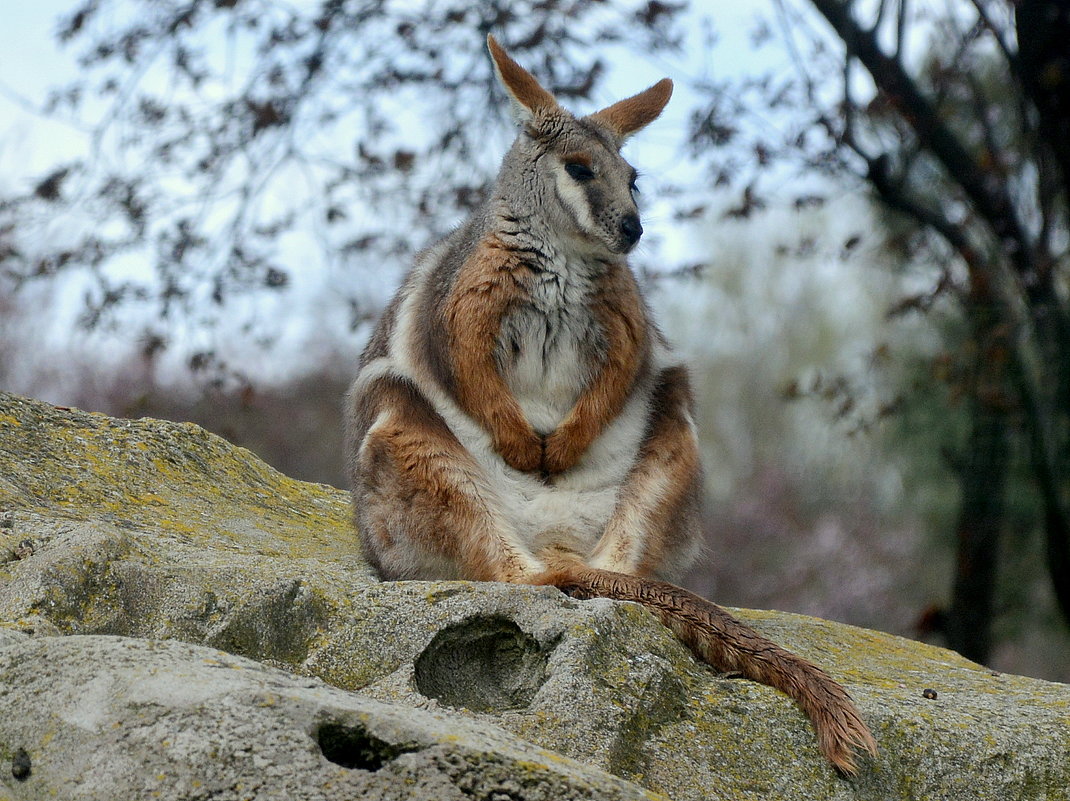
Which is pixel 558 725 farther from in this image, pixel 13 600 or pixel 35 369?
pixel 35 369

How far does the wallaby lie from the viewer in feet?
18.8

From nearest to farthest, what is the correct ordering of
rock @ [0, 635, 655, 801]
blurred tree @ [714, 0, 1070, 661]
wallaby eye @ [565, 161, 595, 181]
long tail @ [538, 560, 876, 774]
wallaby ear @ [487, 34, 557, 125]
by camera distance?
rock @ [0, 635, 655, 801] → long tail @ [538, 560, 876, 774] → wallaby eye @ [565, 161, 595, 181] → wallaby ear @ [487, 34, 557, 125] → blurred tree @ [714, 0, 1070, 661]

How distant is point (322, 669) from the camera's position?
4527 mm

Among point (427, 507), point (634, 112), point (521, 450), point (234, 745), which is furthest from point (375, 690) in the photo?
point (634, 112)

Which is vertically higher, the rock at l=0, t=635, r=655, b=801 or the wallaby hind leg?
the wallaby hind leg

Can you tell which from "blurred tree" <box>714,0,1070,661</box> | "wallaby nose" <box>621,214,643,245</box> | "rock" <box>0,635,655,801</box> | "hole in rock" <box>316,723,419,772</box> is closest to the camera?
"rock" <box>0,635,655,801</box>

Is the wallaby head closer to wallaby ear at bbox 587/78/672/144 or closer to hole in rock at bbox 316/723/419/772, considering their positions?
wallaby ear at bbox 587/78/672/144

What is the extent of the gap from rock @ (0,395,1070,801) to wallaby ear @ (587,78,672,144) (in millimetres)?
3037

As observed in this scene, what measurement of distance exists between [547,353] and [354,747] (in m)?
3.20

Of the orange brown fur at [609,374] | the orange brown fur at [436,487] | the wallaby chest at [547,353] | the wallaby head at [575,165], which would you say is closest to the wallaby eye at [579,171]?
the wallaby head at [575,165]

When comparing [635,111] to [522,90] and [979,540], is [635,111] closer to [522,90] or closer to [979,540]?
[522,90]

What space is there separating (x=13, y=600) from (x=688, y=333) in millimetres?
32166

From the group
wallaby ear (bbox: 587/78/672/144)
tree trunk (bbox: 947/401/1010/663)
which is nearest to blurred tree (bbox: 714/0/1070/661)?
tree trunk (bbox: 947/401/1010/663)

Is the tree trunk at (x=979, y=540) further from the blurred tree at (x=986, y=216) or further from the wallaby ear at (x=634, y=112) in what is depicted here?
the wallaby ear at (x=634, y=112)
